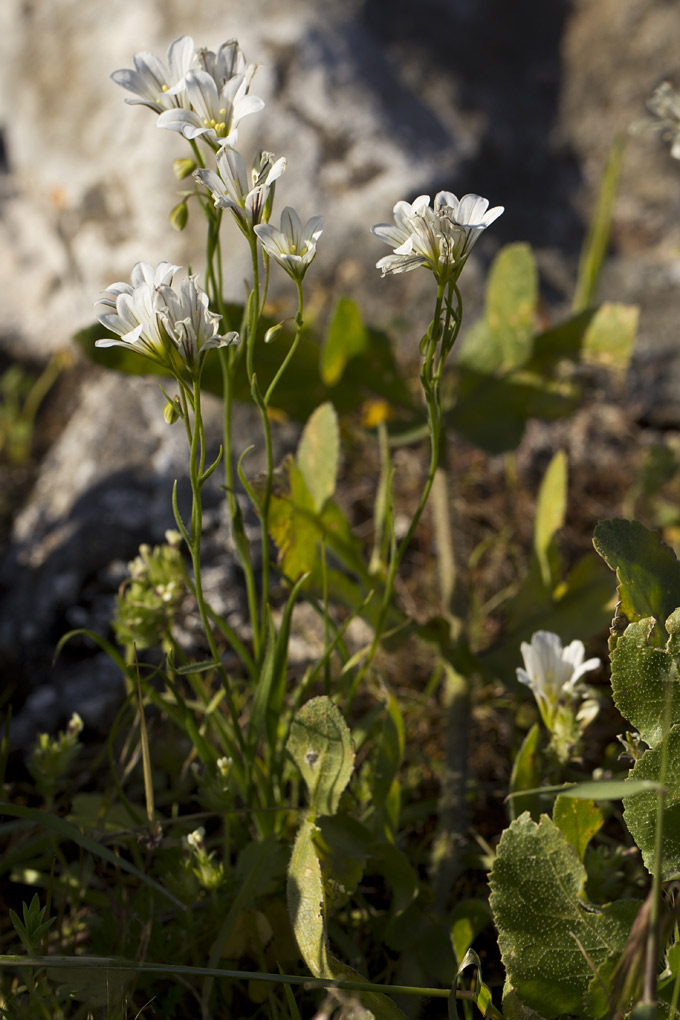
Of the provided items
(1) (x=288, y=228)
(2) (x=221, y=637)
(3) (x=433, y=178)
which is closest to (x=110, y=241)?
(3) (x=433, y=178)

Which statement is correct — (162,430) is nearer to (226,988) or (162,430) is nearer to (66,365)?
(66,365)

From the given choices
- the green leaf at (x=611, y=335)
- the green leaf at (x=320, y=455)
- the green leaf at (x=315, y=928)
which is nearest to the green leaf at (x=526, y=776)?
the green leaf at (x=315, y=928)

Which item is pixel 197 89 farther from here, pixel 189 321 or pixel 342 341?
pixel 342 341

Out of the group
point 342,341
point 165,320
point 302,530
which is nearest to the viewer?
point 165,320

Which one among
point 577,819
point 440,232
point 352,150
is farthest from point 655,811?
point 352,150

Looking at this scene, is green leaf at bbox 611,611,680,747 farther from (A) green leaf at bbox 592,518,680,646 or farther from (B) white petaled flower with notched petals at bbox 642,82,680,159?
(B) white petaled flower with notched petals at bbox 642,82,680,159

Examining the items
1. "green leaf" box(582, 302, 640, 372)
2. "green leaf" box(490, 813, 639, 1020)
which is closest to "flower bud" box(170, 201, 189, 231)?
"green leaf" box(490, 813, 639, 1020)
